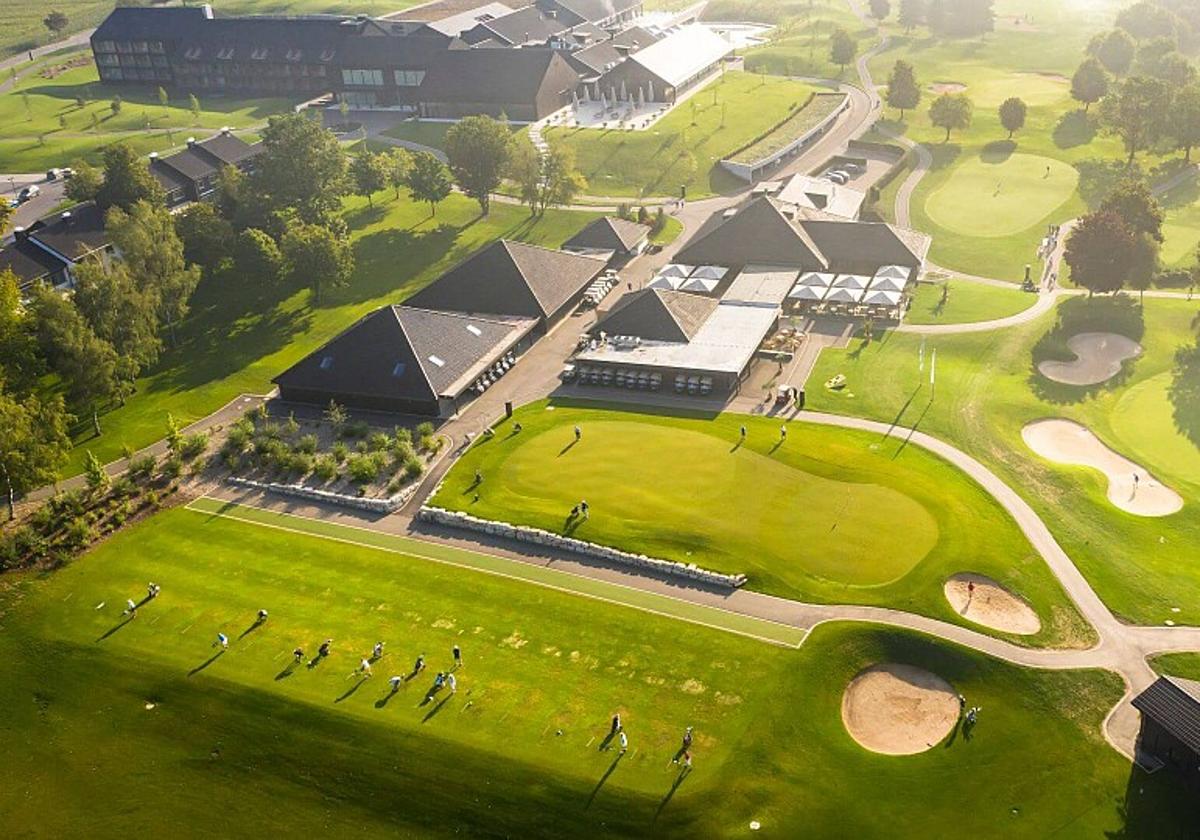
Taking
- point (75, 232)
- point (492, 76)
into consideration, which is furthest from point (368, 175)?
point (492, 76)

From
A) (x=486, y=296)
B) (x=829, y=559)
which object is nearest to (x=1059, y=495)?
(x=829, y=559)

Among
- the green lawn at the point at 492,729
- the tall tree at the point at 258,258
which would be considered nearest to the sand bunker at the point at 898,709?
the green lawn at the point at 492,729

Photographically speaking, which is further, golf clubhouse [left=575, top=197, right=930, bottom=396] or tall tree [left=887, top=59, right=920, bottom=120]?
tall tree [left=887, top=59, right=920, bottom=120]

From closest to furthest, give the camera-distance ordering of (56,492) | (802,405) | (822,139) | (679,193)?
(56,492), (802,405), (679,193), (822,139)

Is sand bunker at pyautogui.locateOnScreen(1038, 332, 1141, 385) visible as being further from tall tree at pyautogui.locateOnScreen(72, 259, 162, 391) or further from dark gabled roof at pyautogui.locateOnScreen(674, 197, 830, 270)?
tall tree at pyautogui.locateOnScreen(72, 259, 162, 391)

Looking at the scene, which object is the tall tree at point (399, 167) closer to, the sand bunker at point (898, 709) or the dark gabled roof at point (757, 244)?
the dark gabled roof at point (757, 244)

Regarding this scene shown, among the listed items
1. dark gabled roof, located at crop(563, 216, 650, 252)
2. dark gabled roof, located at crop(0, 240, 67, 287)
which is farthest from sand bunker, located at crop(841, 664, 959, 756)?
dark gabled roof, located at crop(0, 240, 67, 287)

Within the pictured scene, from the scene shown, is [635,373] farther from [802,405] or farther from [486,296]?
[486,296]
